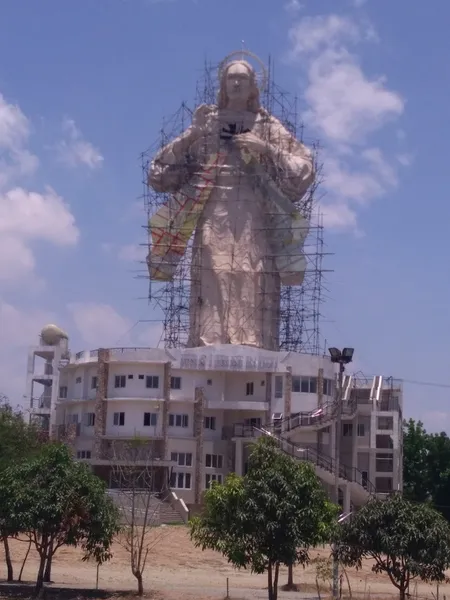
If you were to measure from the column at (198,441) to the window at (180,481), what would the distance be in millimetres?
464

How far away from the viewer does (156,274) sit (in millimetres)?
74500

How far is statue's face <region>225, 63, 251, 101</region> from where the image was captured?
73.9 meters

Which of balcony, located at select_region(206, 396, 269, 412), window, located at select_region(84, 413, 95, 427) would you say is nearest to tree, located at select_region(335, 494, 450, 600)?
balcony, located at select_region(206, 396, 269, 412)

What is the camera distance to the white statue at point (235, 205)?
7331 centimetres

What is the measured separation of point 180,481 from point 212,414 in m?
5.34

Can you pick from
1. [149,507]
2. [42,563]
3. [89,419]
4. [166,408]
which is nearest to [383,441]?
[166,408]

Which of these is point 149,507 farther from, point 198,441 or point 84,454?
point 84,454

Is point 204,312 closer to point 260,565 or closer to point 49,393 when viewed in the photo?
point 49,393

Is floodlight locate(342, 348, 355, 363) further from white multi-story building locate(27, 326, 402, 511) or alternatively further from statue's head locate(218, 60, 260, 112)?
statue's head locate(218, 60, 260, 112)

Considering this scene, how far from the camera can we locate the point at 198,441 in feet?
213

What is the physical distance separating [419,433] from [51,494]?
5338cm

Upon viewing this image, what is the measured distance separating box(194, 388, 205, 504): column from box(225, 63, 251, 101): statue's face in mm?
21045

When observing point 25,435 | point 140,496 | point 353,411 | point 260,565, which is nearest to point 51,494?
point 260,565

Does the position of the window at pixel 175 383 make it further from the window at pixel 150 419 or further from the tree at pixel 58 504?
the tree at pixel 58 504
